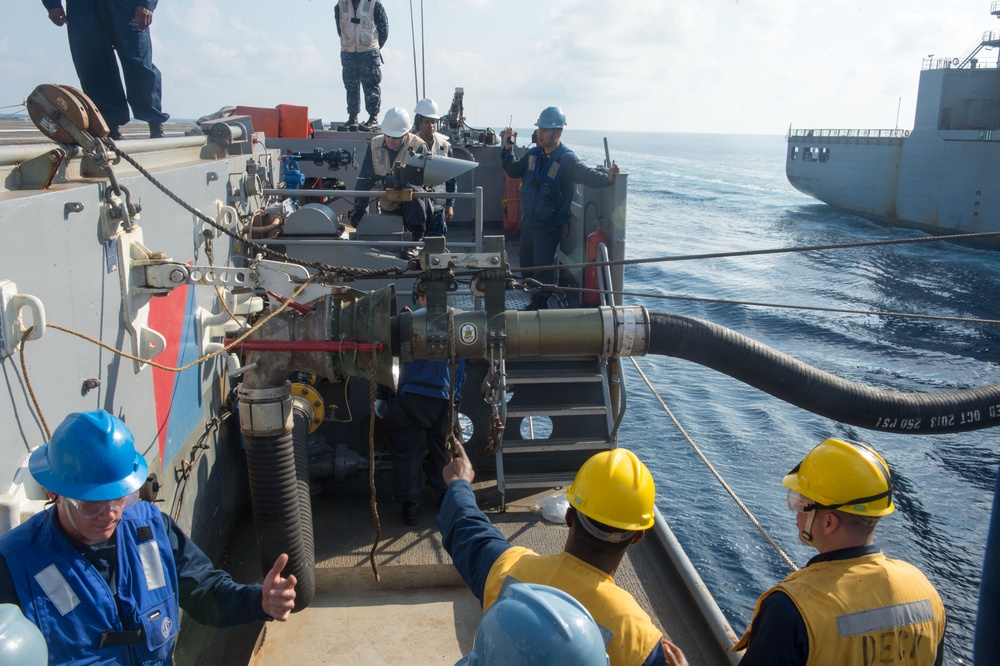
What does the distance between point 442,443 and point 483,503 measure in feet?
2.12

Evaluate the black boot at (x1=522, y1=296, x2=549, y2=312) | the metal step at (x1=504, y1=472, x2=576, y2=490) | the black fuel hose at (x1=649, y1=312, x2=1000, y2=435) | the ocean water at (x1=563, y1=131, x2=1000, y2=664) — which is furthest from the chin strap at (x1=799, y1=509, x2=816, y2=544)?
the ocean water at (x1=563, y1=131, x2=1000, y2=664)

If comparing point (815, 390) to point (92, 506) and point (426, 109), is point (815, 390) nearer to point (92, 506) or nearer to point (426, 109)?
point (92, 506)

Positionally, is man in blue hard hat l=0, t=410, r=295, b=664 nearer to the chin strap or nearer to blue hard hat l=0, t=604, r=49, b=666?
blue hard hat l=0, t=604, r=49, b=666

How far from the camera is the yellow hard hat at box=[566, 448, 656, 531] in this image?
218 cm

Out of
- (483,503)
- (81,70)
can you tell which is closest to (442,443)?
(483,503)

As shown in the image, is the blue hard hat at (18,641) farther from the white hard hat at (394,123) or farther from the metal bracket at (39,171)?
the white hard hat at (394,123)

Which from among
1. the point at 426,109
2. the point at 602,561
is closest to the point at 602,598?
the point at 602,561

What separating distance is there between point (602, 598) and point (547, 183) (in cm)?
584

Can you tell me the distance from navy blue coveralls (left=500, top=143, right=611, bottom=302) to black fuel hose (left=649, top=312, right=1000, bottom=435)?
373 centimetres

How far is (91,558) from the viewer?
2141mm

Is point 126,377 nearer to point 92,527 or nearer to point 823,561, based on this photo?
point 92,527

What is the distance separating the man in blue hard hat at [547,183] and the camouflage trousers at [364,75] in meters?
5.17

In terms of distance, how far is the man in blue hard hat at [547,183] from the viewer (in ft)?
23.1

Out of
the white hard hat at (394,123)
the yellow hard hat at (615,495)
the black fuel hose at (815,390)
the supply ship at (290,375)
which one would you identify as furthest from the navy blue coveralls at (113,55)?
the yellow hard hat at (615,495)
